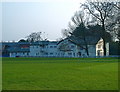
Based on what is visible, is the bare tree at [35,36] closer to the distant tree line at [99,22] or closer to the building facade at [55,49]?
the building facade at [55,49]

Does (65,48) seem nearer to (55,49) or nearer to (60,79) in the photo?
(55,49)

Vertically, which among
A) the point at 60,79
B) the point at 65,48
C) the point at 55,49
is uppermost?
the point at 65,48

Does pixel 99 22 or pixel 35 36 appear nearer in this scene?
pixel 99 22

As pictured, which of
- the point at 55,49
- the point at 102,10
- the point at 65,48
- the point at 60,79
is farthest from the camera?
the point at 55,49

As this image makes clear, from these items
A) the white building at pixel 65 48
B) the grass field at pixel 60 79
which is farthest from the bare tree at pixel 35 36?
the grass field at pixel 60 79

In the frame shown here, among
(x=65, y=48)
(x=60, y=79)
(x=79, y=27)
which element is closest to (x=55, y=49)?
(x=65, y=48)

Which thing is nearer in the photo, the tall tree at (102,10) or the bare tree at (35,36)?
the tall tree at (102,10)

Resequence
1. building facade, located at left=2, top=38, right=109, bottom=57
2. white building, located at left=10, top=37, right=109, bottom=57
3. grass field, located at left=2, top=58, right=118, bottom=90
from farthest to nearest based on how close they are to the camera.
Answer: building facade, located at left=2, top=38, right=109, bottom=57
white building, located at left=10, top=37, right=109, bottom=57
grass field, located at left=2, top=58, right=118, bottom=90

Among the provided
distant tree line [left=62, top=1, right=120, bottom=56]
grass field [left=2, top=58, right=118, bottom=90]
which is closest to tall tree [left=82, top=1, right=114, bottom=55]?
distant tree line [left=62, top=1, right=120, bottom=56]

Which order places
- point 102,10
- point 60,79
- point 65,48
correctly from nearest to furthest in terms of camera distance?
point 60,79
point 102,10
point 65,48

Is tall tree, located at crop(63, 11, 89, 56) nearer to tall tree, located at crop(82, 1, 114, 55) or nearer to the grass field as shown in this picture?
tall tree, located at crop(82, 1, 114, 55)

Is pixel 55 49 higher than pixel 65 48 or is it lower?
lower

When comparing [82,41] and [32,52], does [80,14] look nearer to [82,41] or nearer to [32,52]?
[82,41]

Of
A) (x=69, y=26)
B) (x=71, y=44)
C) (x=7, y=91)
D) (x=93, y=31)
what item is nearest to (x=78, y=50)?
(x=71, y=44)
